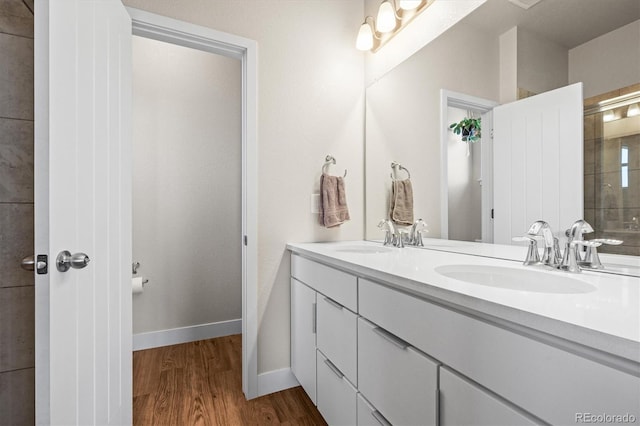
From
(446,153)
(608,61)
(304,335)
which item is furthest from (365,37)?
(304,335)

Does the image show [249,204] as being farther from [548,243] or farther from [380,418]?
[548,243]

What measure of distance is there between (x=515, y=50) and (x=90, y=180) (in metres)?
1.59

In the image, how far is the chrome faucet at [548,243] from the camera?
3.16ft

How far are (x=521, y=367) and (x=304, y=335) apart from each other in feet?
3.92

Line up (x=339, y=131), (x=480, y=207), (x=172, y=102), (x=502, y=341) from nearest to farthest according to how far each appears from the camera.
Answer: (x=502, y=341) → (x=480, y=207) → (x=339, y=131) → (x=172, y=102)

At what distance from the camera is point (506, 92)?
1183 mm

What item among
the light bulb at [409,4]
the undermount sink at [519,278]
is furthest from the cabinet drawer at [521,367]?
the light bulb at [409,4]

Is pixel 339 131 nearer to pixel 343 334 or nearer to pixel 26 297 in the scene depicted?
pixel 343 334

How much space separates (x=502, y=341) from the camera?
2.00 feet

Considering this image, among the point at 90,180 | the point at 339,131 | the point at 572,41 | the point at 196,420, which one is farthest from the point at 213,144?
the point at 572,41

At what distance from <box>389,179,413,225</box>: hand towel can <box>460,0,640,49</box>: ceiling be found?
2.70ft

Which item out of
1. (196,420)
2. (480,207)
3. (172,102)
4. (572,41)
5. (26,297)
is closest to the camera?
(572,41)

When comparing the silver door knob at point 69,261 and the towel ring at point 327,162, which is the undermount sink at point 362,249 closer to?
the towel ring at point 327,162

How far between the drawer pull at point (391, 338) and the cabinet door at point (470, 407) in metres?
0.14
